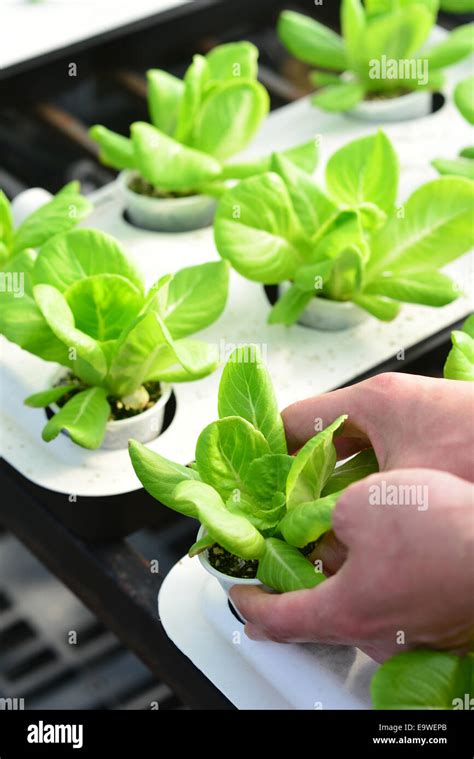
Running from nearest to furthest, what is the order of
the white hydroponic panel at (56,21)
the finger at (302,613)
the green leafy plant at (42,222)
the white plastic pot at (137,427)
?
the finger at (302,613)
the white plastic pot at (137,427)
the green leafy plant at (42,222)
the white hydroponic panel at (56,21)

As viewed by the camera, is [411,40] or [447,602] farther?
[411,40]

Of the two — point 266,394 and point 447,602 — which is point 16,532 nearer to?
point 266,394

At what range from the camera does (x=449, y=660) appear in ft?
2.36

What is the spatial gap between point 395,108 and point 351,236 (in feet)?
1.54

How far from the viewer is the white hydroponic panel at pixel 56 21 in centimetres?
163

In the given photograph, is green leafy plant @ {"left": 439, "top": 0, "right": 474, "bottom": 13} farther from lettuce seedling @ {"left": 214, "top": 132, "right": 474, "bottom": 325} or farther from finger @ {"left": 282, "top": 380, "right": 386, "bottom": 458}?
finger @ {"left": 282, "top": 380, "right": 386, "bottom": 458}

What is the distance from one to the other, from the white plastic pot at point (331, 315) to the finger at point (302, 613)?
1.30 feet

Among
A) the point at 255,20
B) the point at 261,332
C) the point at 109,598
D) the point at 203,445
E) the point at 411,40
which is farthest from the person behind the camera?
the point at 255,20

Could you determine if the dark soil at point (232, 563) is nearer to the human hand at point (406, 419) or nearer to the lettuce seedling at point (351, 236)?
the human hand at point (406, 419)

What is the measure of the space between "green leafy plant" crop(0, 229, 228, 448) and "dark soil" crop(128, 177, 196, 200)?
0.28 meters

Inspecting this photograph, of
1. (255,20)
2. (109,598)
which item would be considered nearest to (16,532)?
(109,598)

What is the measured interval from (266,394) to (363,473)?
0.28 feet

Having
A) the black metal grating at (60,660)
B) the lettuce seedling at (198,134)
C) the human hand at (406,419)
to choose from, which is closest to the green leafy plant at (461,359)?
the human hand at (406,419)

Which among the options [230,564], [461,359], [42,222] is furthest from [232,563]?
[42,222]
